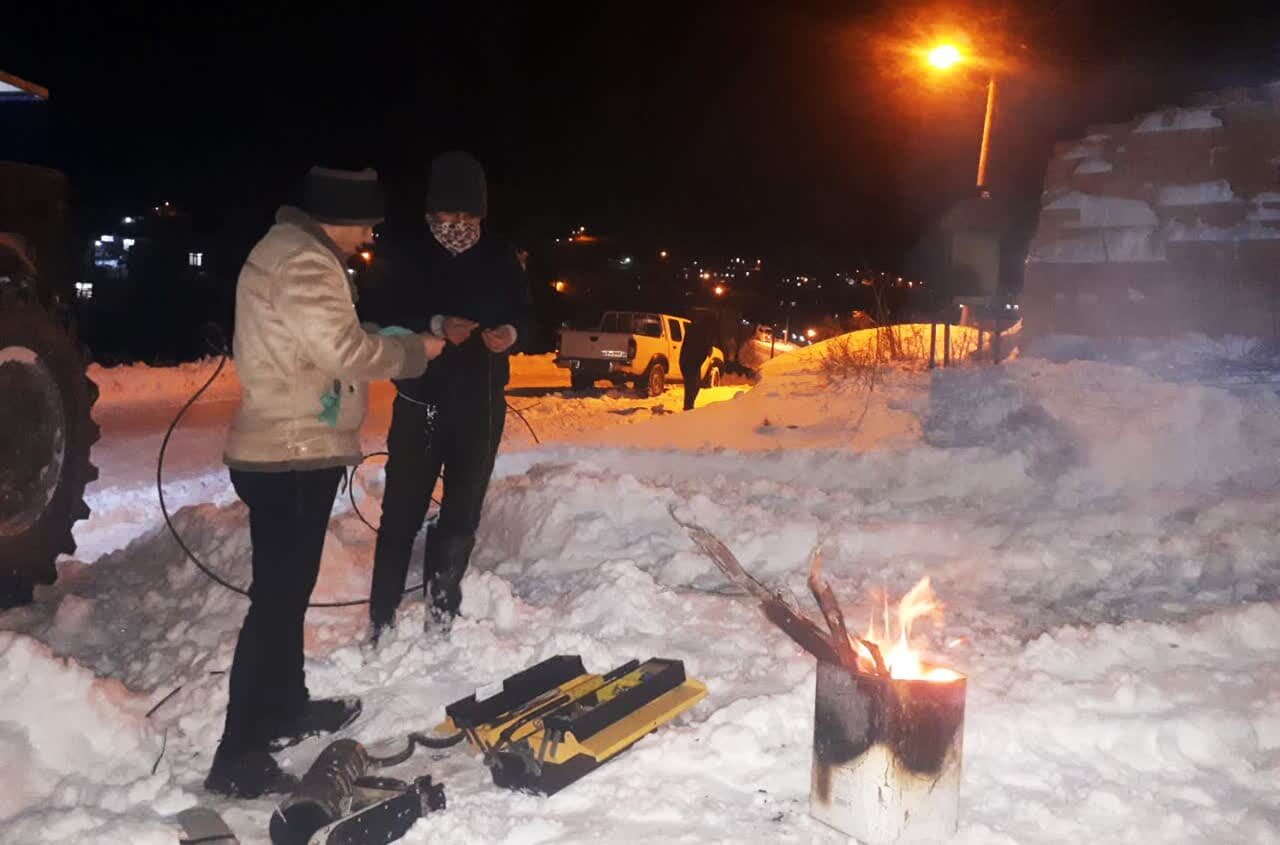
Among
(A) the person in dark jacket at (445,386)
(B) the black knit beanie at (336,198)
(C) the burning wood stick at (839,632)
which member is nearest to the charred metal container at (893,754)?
(C) the burning wood stick at (839,632)

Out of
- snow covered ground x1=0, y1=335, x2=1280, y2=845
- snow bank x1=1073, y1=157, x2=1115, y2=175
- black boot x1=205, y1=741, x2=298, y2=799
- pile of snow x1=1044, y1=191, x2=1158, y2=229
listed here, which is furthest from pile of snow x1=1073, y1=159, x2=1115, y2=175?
black boot x1=205, y1=741, x2=298, y2=799

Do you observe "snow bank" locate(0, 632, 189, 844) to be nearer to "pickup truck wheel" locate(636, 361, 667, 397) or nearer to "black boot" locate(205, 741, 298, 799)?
"black boot" locate(205, 741, 298, 799)

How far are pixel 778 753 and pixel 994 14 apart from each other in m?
13.3

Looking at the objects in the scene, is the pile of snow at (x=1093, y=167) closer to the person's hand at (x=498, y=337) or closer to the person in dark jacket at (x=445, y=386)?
the person in dark jacket at (x=445, y=386)

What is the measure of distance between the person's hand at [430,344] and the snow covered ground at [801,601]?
1.33 m

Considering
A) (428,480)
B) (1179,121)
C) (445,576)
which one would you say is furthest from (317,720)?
(1179,121)

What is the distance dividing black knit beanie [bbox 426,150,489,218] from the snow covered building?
8800 millimetres

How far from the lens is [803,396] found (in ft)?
33.5

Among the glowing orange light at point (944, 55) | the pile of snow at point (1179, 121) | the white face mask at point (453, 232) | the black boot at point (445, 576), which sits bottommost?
the black boot at point (445, 576)

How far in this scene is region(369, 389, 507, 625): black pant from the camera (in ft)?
13.9

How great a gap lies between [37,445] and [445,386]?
2.50m

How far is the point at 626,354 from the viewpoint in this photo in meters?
20.3

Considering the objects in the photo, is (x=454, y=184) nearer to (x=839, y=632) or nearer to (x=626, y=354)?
(x=839, y=632)

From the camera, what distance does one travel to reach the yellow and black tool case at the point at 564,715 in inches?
121
